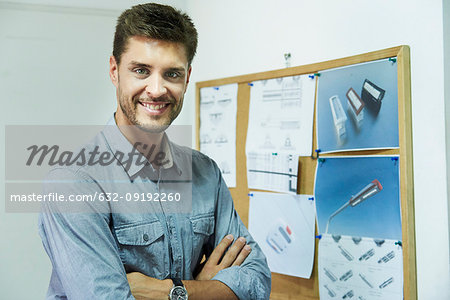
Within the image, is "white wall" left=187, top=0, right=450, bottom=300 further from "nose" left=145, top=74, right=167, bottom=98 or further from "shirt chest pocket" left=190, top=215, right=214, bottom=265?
"nose" left=145, top=74, right=167, bottom=98

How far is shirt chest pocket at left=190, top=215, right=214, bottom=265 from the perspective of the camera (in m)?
1.41

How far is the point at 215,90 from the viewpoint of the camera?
104 inches

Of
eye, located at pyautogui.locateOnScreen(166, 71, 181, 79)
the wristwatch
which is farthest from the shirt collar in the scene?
the wristwatch

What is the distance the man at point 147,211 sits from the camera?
3.82 ft

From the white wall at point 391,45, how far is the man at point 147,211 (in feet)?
2.19

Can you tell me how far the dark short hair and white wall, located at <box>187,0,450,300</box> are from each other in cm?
89

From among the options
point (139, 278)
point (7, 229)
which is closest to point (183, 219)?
point (139, 278)

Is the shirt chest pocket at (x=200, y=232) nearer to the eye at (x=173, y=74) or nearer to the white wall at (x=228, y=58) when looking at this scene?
the eye at (x=173, y=74)

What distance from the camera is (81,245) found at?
A: 115cm

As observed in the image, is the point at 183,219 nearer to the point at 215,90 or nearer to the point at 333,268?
the point at 333,268

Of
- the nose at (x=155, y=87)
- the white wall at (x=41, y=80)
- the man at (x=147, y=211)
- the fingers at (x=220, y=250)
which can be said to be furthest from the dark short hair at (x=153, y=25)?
the white wall at (x=41, y=80)

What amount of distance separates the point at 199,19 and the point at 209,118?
2.05 feet

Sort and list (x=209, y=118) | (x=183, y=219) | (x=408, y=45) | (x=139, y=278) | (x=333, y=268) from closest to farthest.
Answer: (x=139, y=278) → (x=183, y=219) → (x=408, y=45) → (x=333, y=268) → (x=209, y=118)

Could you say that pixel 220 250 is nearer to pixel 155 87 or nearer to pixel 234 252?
pixel 234 252
